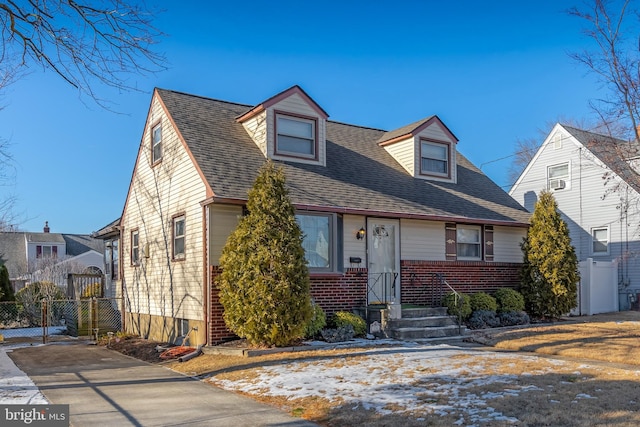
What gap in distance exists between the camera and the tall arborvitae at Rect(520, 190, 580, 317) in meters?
15.8

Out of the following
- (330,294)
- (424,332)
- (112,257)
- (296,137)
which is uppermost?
(296,137)

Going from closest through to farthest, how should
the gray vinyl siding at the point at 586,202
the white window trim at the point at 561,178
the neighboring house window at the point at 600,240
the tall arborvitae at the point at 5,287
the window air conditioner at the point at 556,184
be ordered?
the tall arborvitae at the point at 5,287 < the gray vinyl siding at the point at 586,202 < the neighboring house window at the point at 600,240 < the white window trim at the point at 561,178 < the window air conditioner at the point at 556,184

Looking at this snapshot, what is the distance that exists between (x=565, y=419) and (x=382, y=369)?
347cm

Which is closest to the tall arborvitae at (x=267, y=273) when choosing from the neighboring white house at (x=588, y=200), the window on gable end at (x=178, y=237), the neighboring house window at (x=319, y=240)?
the neighboring house window at (x=319, y=240)

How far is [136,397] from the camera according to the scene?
7656mm

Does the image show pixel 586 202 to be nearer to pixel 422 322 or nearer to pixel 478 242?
pixel 478 242

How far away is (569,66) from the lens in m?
12.4

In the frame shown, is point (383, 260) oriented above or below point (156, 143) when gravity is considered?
below

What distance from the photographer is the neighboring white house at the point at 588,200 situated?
21578 millimetres

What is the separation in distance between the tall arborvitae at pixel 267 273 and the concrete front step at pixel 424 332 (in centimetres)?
254

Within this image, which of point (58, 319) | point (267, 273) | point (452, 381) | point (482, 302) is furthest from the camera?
point (58, 319)

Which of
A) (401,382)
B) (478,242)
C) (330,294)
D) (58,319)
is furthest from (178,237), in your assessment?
(58,319)

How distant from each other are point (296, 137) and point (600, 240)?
50.3 feet

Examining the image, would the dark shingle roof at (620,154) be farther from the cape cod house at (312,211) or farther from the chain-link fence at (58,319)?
the chain-link fence at (58,319)
